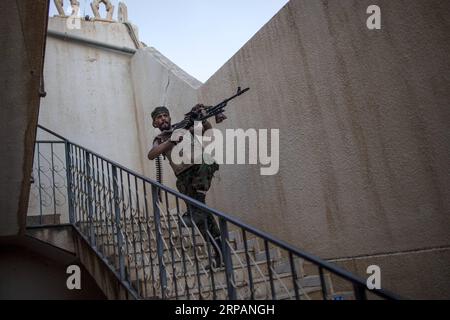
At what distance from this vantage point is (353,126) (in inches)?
127

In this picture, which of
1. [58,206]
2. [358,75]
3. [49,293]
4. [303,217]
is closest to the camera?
[358,75]

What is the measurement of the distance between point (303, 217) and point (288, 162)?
0.57 meters

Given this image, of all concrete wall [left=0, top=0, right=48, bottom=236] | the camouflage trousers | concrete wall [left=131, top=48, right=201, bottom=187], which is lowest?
the camouflage trousers

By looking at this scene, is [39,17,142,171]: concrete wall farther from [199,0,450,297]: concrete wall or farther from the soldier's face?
[199,0,450,297]: concrete wall

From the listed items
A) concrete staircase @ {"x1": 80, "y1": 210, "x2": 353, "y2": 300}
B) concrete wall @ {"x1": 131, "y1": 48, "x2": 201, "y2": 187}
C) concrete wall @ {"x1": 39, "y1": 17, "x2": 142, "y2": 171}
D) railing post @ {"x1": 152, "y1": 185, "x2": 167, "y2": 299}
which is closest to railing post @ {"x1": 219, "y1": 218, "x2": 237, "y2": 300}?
concrete staircase @ {"x1": 80, "y1": 210, "x2": 353, "y2": 300}

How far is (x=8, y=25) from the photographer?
2.09 meters

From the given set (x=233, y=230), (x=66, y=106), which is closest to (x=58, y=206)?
(x=66, y=106)

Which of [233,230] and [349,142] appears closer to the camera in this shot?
[349,142]

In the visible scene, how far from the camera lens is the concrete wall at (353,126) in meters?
2.68

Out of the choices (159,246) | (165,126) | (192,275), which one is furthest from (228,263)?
(165,126)

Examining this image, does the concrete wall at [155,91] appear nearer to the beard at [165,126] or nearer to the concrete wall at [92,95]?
the concrete wall at [92,95]

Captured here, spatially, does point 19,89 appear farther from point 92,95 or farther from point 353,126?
point 92,95

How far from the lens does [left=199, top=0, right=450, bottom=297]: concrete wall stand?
2.68m
